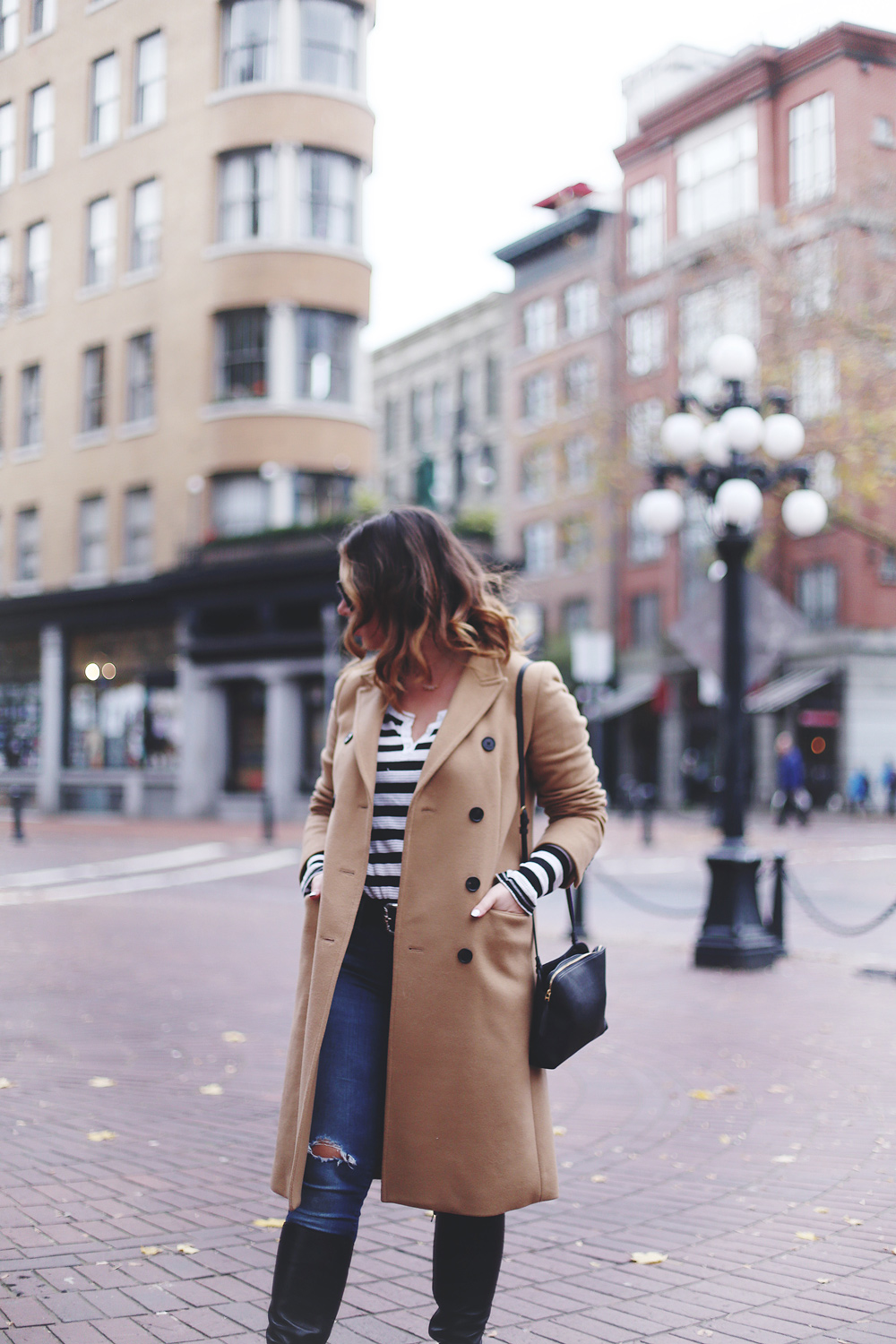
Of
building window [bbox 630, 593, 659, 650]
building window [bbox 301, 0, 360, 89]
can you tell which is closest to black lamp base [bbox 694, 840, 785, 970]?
building window [bbox 301, 0, 360, 89]

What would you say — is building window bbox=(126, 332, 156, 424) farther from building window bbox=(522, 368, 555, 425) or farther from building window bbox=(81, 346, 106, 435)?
building window bbox=(522, 368, 555, 425)

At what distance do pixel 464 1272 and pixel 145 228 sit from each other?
12129 mm

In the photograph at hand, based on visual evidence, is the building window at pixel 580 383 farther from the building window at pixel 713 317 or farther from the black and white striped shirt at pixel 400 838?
the black and white striped shirt at pixel 400 838

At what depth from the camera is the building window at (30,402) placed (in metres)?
13.0

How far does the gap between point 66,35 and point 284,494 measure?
19.5 meters

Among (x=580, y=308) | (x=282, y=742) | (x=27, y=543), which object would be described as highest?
(x=580, y=308)

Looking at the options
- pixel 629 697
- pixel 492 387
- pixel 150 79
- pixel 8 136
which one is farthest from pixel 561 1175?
pixel 492 387

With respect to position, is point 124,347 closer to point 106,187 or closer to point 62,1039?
point 106,187

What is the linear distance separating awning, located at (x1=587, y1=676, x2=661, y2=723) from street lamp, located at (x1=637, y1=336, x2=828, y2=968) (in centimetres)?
3099

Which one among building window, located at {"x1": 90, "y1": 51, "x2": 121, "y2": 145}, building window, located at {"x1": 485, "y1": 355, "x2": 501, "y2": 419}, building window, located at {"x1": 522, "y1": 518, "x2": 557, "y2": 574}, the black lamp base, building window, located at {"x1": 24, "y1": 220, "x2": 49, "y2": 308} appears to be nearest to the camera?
building window, located at {"x1": 90, "y1": 51, "x2": 121, "y2": 145}

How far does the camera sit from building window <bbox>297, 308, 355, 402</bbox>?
2322cm

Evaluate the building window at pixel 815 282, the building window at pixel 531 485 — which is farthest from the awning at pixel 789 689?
the building window at pixel 815 282

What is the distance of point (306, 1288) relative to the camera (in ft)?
8.60

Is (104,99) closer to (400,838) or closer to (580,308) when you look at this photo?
(400,838)
